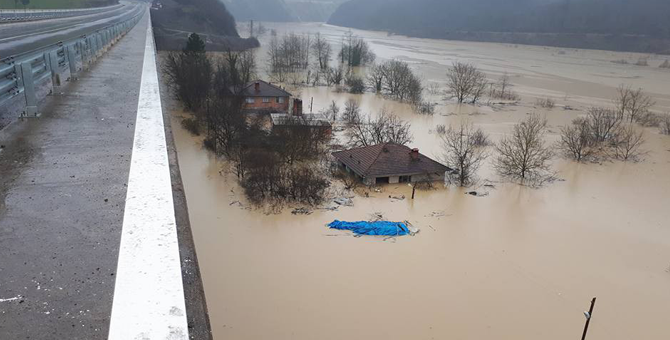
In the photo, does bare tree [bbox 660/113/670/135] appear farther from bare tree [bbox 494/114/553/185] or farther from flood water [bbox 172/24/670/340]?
bare tree [bbox 494/114/553/185]

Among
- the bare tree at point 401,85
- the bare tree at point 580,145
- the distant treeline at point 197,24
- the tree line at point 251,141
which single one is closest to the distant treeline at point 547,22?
the bare tree at point 401,85

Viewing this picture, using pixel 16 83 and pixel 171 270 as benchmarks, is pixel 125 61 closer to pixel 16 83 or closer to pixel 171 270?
pixel 16 83

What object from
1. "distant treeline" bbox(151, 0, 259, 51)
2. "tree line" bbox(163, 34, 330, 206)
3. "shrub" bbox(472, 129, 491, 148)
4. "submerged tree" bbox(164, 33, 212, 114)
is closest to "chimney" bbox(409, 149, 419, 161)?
"tree line" bbox(163, 34, 330, 206)

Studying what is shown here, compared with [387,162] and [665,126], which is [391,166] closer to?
[387,162]

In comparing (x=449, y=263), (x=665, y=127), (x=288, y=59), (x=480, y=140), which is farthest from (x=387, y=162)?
(x=288, y=59)

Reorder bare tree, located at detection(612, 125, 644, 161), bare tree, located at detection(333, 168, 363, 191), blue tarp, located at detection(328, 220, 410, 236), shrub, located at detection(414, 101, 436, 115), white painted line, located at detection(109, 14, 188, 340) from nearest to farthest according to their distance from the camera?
white painted line, located at detection(109, 14, 188, 340) → blue tarp, located at detection(328, 220, 410, 236) → bare tree, located at detection(333, 168, 363, 191) → bare tree, located at detection(612, 125, 644, 161) → shrub, located at detection(414, 101, 436, 115)

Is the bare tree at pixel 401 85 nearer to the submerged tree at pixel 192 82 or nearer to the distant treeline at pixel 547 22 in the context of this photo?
the submerged tree at pixel 192 82

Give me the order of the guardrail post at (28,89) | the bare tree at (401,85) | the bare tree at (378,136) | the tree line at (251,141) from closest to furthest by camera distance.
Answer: the guardrail post at (28,89), the tree line at (251,141), the bare tree at (378,136), the bare tree at (401,85)
